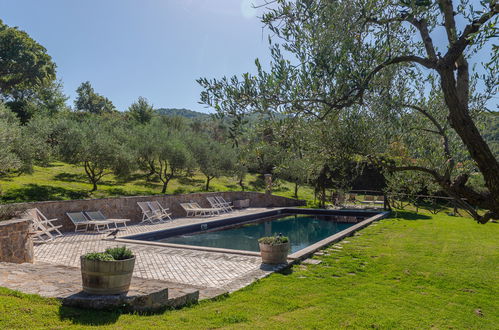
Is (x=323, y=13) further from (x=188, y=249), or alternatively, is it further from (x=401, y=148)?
(x=188, y=249)

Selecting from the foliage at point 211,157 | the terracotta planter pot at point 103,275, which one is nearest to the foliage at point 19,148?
the foliage at point 211,157

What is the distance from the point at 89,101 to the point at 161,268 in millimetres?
70947

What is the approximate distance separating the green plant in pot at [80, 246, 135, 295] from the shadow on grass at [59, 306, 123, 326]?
327 millimetres

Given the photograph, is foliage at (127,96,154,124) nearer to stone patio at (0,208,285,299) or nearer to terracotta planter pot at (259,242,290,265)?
stone patio at (0,208,285,299)

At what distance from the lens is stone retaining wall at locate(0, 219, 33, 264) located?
6.96 meters

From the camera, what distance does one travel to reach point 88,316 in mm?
4266

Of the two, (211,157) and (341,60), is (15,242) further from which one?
(211,157)

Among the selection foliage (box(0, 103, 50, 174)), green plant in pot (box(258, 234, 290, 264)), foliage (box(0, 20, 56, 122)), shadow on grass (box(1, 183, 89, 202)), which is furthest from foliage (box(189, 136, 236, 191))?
foliage (box(0, 20, 56, 122))

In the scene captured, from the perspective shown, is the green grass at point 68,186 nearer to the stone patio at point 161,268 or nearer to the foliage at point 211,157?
the foliage at point 211,157

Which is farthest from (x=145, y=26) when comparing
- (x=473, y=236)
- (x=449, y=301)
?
(x=473, y=236)

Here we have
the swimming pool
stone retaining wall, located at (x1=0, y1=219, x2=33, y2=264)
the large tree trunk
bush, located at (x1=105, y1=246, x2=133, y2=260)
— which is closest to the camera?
the large tree trunk

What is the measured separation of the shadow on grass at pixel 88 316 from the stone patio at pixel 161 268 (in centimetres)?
51

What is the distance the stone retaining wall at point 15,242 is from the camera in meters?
6.96

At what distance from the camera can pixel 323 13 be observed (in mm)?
4004
